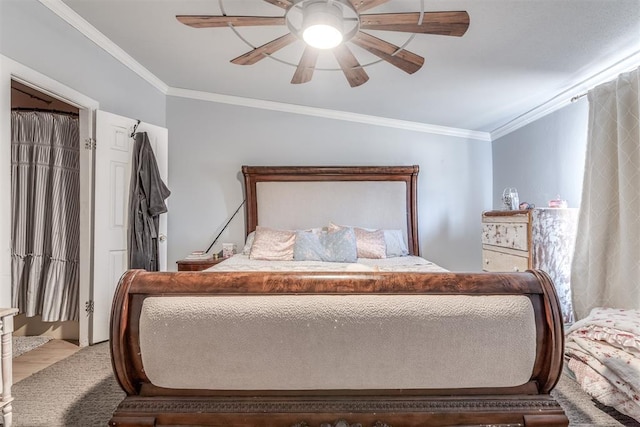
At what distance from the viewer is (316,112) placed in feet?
13.6

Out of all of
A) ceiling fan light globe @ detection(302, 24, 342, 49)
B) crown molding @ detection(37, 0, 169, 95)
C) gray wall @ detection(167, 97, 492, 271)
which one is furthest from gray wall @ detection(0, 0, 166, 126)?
ceiling fan light globe @ detection(302, 24, 342, 49)

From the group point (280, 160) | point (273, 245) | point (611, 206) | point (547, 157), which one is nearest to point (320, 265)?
point (273, 245)

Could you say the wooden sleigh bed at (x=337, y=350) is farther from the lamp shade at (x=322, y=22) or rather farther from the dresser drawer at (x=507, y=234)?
the dresser drawer at (x=507, y=234)

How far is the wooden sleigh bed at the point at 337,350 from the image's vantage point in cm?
108

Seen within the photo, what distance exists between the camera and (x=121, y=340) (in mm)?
1090

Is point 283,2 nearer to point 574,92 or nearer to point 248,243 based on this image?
point 248,243

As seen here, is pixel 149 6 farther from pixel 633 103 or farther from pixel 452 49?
pixel 633 103

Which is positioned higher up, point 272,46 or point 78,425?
point 272,46

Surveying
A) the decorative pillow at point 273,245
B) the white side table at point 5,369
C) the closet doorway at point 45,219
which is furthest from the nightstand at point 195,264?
the white side table at point 5,369

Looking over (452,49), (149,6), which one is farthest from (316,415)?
(149,6)

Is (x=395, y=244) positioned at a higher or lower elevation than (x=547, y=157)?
lower

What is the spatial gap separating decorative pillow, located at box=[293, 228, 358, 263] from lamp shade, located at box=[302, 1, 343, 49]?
6.54 feet

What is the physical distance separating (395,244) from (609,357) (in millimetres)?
2078

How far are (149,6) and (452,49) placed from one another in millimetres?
2235
